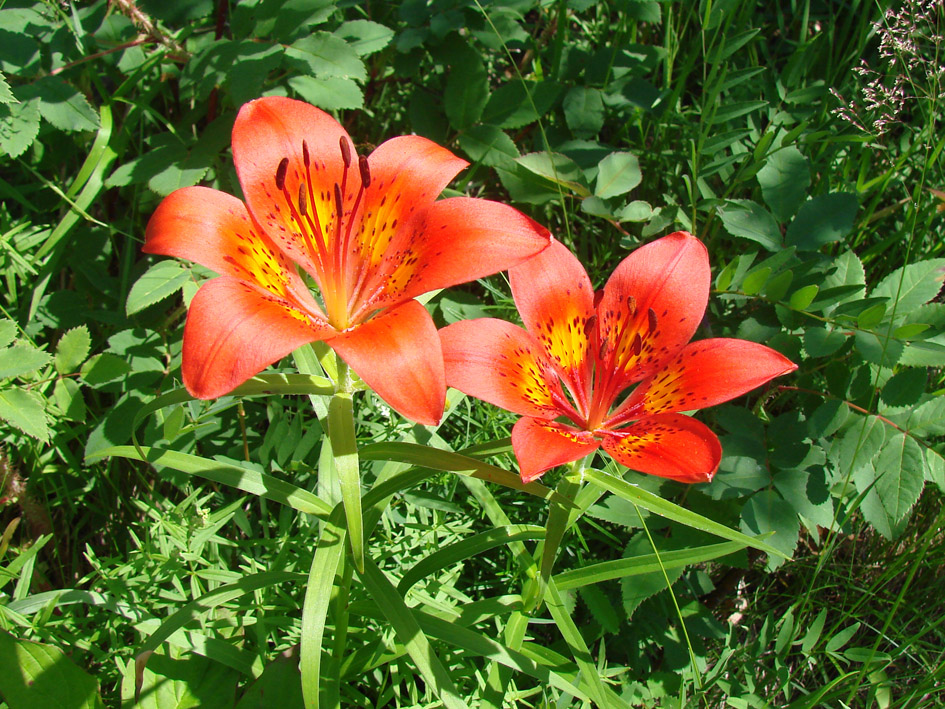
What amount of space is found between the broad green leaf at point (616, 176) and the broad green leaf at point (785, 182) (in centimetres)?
32

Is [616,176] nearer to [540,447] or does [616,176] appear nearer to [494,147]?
[494,147]

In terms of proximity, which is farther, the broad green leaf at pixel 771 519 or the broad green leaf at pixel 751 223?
the broad green leaf at pixel 751 223

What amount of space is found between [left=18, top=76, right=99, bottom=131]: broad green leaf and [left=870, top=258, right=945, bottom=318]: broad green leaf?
1.96 meters

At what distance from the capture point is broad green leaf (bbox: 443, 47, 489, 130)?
7.44 feet

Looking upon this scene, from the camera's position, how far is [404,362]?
1114 millimetres

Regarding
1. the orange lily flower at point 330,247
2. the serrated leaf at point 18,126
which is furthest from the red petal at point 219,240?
the serrated leaf at point 18,126

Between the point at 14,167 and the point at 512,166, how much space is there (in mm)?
1594

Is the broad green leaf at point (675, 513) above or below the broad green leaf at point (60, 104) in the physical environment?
below

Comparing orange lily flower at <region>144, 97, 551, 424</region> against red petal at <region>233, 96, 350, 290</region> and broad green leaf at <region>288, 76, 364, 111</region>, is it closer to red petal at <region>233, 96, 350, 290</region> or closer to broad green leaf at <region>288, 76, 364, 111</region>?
red petal at <region>233, 96, 350, 290</region>

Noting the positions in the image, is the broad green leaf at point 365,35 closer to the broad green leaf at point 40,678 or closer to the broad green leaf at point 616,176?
the broad green leaf at point 616,176

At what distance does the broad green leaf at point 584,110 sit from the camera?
7.60 feet

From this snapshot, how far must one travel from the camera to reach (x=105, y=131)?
7.36 ft

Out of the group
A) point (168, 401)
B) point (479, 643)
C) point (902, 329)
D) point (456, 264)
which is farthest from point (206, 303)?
point (902, 329)

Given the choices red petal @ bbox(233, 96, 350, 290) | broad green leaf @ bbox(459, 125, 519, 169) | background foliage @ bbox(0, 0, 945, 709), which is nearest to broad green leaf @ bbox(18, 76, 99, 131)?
background foliage @ bbox(0, 0, 945, 709)
